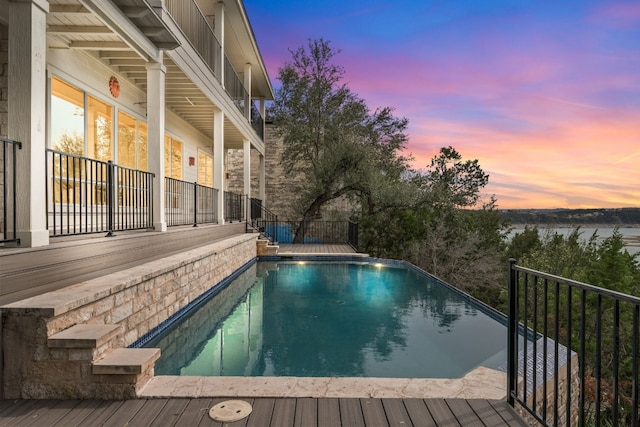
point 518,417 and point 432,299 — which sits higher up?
point 518,417

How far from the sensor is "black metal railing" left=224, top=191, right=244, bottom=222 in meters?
11.8

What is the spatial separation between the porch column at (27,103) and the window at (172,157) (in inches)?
265

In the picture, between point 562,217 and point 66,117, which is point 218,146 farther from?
point 562,217

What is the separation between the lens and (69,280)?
392 cm

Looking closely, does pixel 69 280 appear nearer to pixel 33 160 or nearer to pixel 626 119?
pixel 33 160

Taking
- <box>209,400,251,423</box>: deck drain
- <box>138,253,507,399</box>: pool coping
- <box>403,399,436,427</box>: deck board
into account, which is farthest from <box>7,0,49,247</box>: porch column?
<box>403,399,436,427</box>: deck board

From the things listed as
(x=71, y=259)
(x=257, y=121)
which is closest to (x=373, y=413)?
(x=71, y=259)

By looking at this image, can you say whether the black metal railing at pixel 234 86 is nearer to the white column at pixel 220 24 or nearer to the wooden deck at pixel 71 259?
the white column at pixel 220 24

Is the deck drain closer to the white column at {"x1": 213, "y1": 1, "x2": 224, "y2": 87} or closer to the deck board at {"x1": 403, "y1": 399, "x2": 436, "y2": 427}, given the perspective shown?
the deck board at {"x1": 403, "y1": 399, "x2": 436, "y2": 427}

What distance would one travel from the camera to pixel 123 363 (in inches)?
105

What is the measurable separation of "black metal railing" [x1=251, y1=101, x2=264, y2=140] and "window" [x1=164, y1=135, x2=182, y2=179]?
4650 millimetres

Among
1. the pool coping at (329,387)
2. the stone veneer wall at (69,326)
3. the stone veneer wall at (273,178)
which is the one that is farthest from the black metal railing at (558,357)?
the stone veneer wall at (273,178)

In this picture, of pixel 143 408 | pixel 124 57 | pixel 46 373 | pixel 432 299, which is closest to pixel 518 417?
pixel 143 408

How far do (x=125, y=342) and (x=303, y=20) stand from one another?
65.5 ft
